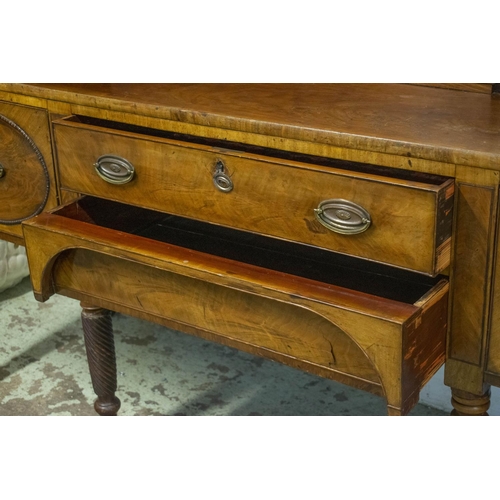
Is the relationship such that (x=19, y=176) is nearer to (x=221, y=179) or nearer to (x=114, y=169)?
(x=114, y=169)

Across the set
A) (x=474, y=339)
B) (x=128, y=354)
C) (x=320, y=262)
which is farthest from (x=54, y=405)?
(x=474, y=339)

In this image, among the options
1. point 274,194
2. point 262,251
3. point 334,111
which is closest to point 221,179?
point 274,194

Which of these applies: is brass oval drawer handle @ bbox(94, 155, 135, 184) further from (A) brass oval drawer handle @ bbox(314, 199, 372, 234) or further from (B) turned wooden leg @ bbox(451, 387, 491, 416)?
(B) turned wooden leg @ bbox(451, 387, 491, 416)

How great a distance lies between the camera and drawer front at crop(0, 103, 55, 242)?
160 centimetres

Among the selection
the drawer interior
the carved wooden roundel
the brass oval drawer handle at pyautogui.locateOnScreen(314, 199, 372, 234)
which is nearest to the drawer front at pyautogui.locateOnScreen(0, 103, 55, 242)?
the carved wooden roundel

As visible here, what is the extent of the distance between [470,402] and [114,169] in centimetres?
62

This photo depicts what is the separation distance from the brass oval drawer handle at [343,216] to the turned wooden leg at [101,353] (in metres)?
0.48

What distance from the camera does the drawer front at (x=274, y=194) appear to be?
119 cm

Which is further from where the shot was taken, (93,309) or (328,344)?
(93,309)

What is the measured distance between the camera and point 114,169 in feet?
4.78

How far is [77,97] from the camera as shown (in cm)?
151

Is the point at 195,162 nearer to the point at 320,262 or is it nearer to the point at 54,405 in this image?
the point at 320,262

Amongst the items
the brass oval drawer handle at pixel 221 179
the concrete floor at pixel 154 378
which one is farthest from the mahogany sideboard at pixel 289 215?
the concrete floor at pixel 154 378

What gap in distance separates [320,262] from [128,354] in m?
0.65
